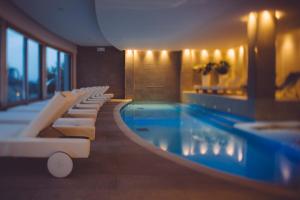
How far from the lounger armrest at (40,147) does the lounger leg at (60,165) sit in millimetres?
46

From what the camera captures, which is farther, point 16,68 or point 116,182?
point 16,68

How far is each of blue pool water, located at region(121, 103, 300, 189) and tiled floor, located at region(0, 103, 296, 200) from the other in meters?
1.21

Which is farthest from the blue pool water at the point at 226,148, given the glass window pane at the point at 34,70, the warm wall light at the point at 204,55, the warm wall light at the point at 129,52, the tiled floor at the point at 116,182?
the warm wall light at the point at 129,52

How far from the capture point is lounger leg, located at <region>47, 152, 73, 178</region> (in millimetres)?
2588

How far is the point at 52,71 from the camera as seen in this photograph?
13688mm

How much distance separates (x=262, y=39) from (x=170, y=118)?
350 centimetres

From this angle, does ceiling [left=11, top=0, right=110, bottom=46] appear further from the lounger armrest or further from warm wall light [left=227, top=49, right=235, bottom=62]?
warm wall light [left=227, top=49, right=235, bottom=62]

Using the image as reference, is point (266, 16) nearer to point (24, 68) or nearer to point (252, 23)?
point (252, 23)

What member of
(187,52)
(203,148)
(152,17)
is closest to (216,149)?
(203,148)

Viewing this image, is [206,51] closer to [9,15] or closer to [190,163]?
[9,15]

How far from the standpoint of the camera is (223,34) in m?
10.8

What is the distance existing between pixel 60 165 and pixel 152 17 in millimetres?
6022

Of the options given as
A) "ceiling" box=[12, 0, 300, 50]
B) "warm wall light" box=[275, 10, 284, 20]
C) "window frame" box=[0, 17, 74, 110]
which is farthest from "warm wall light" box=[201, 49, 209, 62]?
"warm wall light" box=[275, 10, 284, 20]

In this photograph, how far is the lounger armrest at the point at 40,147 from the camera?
2.62 m
